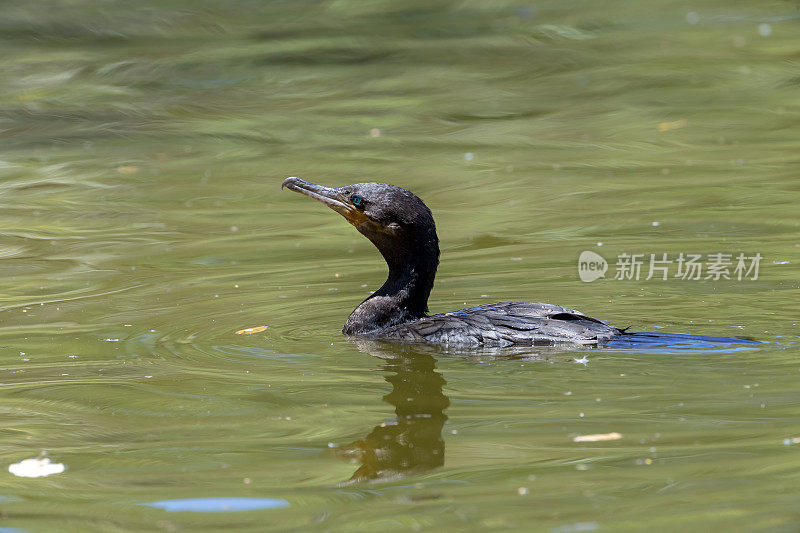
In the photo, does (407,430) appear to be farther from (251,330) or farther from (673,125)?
(673,125)

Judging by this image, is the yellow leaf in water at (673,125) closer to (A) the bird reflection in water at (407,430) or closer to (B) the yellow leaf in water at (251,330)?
(B) the yellow leaf in water at (251,330)

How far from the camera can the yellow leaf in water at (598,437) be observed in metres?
5.36

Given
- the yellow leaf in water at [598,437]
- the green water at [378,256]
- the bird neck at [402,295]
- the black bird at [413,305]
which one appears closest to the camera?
the green water at [378,256]

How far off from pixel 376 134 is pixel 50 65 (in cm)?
553

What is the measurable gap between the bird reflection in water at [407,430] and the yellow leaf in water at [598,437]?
618 millimetres

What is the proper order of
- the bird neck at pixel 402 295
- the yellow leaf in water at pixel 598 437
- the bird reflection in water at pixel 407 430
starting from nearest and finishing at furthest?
the bird reflection in water at pixel 407 430 → the yellow leaf in water at pixel 598 437 → the bird neck at pixel 402 295

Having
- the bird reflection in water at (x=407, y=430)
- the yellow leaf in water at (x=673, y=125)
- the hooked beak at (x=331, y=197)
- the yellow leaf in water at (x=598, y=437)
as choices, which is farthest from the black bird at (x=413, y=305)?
the yellow leaf in water at (x=673, y=125)

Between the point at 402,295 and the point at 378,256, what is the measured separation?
2.38m

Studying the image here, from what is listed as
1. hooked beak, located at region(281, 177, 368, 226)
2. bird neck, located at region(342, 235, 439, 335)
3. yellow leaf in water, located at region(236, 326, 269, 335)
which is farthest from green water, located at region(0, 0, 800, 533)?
hooked beak, located at region(281, 177, 368, 226)

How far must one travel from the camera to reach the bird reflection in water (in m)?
5.26

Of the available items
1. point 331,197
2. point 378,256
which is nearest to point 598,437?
point 331,197

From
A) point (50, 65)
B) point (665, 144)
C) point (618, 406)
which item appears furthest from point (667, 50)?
point (618, 406)

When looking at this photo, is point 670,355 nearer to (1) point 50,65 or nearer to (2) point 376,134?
(2) point 376,134

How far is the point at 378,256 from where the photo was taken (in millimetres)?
10195
